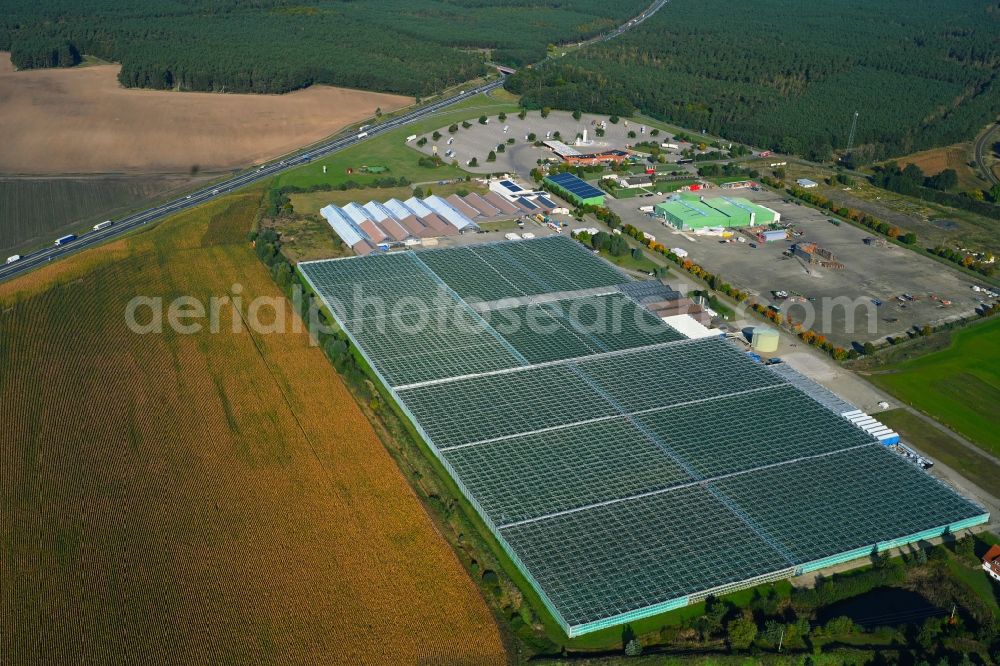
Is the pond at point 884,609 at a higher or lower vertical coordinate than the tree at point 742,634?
lower

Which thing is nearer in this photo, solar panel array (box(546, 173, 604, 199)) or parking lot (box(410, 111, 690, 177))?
solar panel array (box(546, 173, 604, 199))

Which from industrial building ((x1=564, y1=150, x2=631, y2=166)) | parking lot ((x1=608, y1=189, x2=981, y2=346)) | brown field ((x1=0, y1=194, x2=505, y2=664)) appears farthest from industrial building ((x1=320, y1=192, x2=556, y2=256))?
brown field ((x1=0, y1=194, x2=505, y2=664))

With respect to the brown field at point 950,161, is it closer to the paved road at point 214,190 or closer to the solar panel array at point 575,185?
the solar panel array at point 575,185

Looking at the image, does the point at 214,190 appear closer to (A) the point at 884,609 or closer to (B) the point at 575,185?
(B) the point at 575,185

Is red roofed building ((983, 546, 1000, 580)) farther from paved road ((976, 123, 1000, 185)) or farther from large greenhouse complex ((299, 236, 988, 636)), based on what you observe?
paved road ((976, 123, 1000, 185))

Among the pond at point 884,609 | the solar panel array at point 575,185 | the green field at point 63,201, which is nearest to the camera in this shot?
the pond at point 884,609

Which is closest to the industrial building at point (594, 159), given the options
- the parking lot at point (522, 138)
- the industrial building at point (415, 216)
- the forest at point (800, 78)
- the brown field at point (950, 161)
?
the parking lot at point (522, 138)

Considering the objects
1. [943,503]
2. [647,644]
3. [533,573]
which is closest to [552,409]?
[533,573]
